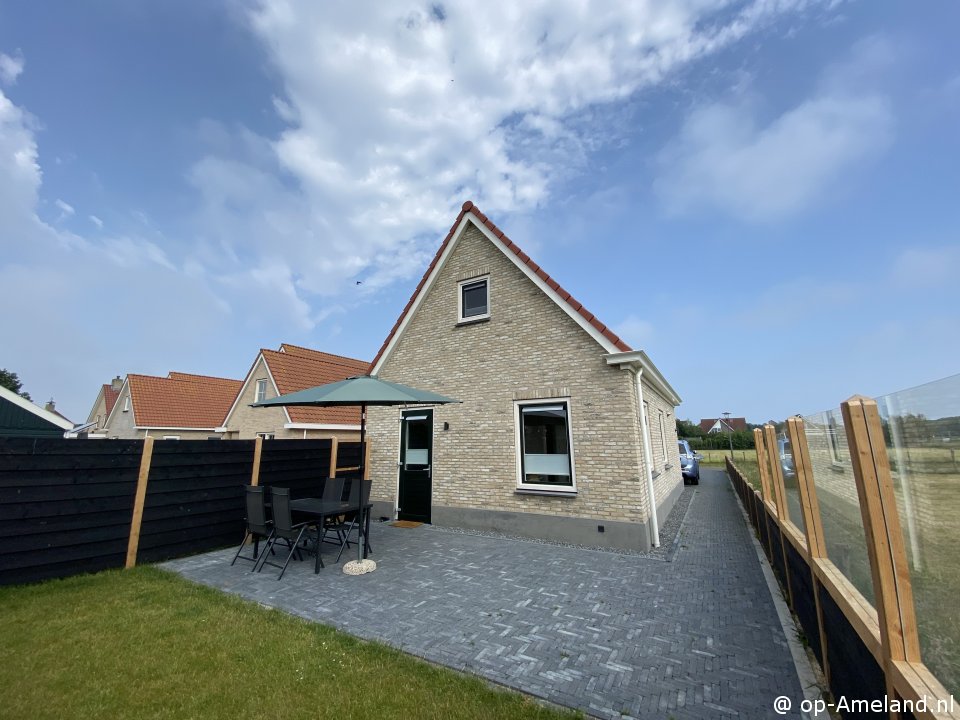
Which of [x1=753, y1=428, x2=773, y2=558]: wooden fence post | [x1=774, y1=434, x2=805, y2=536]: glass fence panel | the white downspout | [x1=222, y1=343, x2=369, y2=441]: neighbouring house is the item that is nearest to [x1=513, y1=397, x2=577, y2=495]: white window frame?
the white downspout

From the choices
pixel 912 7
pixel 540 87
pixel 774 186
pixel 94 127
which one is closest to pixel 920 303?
pixel 774 186

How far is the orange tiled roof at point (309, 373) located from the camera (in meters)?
16.7

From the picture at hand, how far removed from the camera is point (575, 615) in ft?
14.2

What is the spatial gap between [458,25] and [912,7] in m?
7.25

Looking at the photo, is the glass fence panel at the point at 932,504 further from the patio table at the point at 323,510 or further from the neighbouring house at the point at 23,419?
the neighbouring house at the point at 23,419

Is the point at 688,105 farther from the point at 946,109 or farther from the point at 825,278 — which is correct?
the point at 825,278

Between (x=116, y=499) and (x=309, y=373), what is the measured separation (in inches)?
519

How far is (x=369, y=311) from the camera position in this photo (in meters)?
16.6

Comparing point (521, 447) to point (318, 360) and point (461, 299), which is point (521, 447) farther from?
point (318, 360)

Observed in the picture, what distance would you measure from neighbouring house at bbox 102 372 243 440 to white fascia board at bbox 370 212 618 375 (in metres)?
15.2

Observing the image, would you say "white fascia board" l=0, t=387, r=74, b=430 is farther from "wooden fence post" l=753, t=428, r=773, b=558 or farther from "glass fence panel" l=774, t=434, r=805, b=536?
"wooden fence post" l=753, t=428, r=773, b=558

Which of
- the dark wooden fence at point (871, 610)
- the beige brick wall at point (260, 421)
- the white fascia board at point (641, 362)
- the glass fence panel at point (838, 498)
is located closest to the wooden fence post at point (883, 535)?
the dark wooden fence at point (871, 610)

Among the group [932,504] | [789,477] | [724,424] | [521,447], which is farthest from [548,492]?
[724,424]

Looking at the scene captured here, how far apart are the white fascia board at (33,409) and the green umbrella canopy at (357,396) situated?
16.1m
